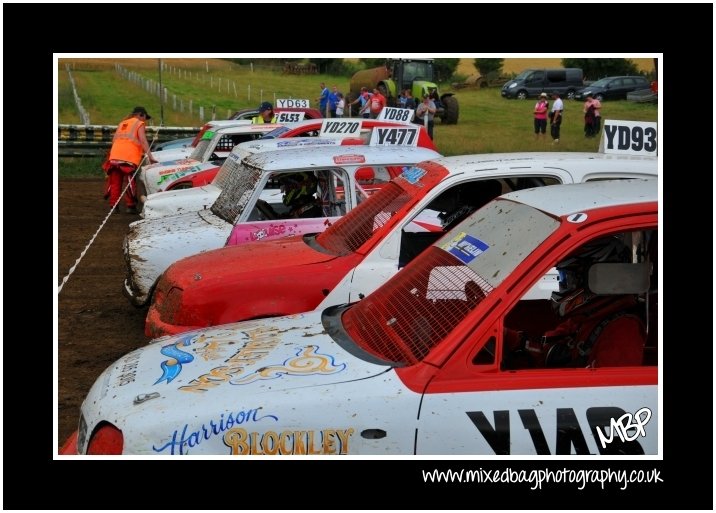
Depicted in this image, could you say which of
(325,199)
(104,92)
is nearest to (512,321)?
(325,199)

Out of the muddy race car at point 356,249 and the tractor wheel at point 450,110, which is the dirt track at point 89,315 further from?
the tractor wheel at point 450,110

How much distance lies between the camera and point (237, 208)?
26.2 ft

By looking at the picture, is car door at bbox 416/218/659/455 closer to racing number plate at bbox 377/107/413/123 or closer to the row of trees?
racing number plate at bbox 377/107/413/123

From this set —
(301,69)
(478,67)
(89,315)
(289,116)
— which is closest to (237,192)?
(89,315)

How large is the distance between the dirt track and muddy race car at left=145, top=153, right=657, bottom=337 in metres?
0.92

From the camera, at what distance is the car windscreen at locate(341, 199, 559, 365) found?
3.74 metres

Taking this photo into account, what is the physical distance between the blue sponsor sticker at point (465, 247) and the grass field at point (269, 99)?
1792 centimetres

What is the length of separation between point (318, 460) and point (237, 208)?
16.1ft

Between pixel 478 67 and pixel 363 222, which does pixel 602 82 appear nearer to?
pixel 478 67

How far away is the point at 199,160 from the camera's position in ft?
46.9

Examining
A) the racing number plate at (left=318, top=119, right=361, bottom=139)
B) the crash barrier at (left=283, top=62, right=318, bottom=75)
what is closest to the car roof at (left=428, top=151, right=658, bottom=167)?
the racing number plate at (left=318, top=119, right=361, bottom=139)

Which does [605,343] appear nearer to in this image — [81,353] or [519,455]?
[519,455]

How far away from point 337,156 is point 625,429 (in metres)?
4.78

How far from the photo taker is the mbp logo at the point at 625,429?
3.46 m
